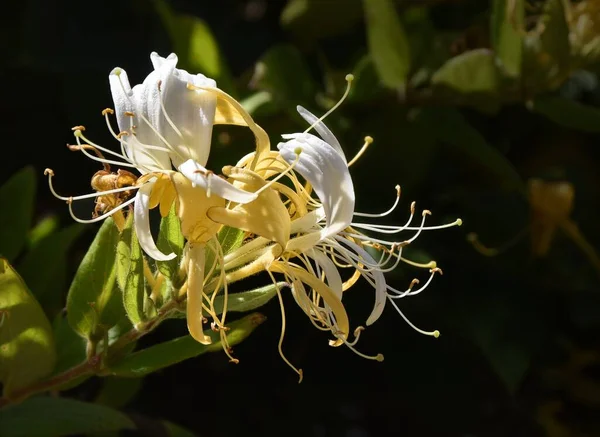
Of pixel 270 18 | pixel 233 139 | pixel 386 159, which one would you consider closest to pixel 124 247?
pixel 233 139

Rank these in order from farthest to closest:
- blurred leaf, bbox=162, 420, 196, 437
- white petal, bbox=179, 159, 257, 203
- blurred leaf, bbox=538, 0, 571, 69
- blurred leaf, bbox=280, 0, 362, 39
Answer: blurred leaf, bbox=280, 0, 362, 39 < blurred leaf, bbox=538, 0, 571, 69 < blurred leaf, bbox=162, 420, 196, 437 < white petal, bbox=179, 159, 257, 203

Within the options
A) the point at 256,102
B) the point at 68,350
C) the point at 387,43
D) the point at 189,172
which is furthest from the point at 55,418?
the point at 387,43

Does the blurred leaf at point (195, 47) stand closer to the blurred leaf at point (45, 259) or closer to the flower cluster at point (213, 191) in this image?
the blurred leaf at point (45, 259)

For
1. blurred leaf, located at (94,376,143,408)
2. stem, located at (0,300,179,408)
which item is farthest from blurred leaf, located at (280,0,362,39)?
stem, located at (0,300,179,408)

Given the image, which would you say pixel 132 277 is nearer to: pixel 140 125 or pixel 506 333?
pixel 140 125

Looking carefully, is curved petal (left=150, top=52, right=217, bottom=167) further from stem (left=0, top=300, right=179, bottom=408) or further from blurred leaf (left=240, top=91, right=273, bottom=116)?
blurred leaf (left=240, top=91, right=273, bottom=116)
